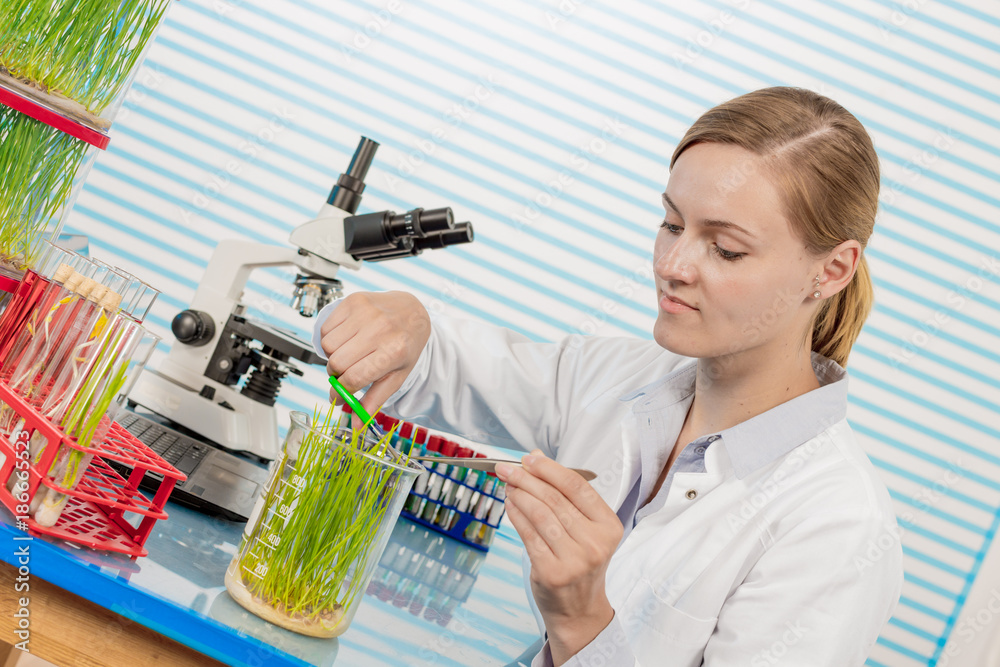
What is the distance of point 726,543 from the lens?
116cm

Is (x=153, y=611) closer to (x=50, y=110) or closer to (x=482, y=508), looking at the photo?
(x=50, y=110)

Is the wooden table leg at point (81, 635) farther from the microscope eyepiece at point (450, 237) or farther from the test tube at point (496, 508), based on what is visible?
the test tube at point (496, 508)

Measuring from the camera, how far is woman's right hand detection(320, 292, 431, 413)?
3.89 ft

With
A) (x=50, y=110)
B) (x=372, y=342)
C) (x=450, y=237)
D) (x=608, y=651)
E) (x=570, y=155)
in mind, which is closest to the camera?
(x=608, y=651)

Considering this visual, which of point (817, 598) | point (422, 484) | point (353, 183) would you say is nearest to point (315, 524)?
point (817, 598)

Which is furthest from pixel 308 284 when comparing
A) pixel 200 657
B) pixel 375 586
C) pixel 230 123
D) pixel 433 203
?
pixel 230 123

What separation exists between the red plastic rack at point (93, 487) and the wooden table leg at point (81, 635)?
0.21ft

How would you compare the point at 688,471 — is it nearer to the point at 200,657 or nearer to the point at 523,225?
Result: the point at 200,657

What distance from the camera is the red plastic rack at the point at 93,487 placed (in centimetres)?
88

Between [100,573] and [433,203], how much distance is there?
87.9 inches

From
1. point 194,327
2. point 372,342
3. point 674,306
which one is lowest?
point 194,327

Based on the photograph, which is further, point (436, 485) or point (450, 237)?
point (436, 485)

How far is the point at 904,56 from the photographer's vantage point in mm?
2889

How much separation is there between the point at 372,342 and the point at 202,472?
0.39 meters
